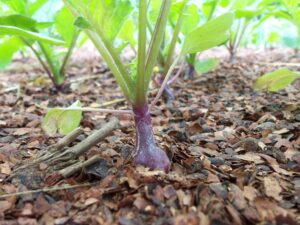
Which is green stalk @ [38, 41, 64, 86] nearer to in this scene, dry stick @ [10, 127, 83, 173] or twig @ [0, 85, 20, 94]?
twig @ [0, 85, 20, 94]

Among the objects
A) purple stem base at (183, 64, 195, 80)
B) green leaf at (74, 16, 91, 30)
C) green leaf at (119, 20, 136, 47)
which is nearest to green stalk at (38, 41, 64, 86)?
green leaf at (119, 20, 136, 47)

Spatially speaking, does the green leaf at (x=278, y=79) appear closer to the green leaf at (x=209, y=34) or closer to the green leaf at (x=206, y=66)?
the green leaf at (x=209, y=34)

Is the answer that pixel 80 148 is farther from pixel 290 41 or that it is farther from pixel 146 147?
pixel 290 41

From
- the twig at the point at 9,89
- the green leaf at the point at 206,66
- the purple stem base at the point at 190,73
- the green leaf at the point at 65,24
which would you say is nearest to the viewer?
the green leaf at the point at 65,24

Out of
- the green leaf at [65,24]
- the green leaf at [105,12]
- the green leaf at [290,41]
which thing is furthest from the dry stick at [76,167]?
the green leaf at [290,41]

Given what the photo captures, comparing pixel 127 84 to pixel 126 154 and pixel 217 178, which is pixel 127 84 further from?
pixel 217 178
